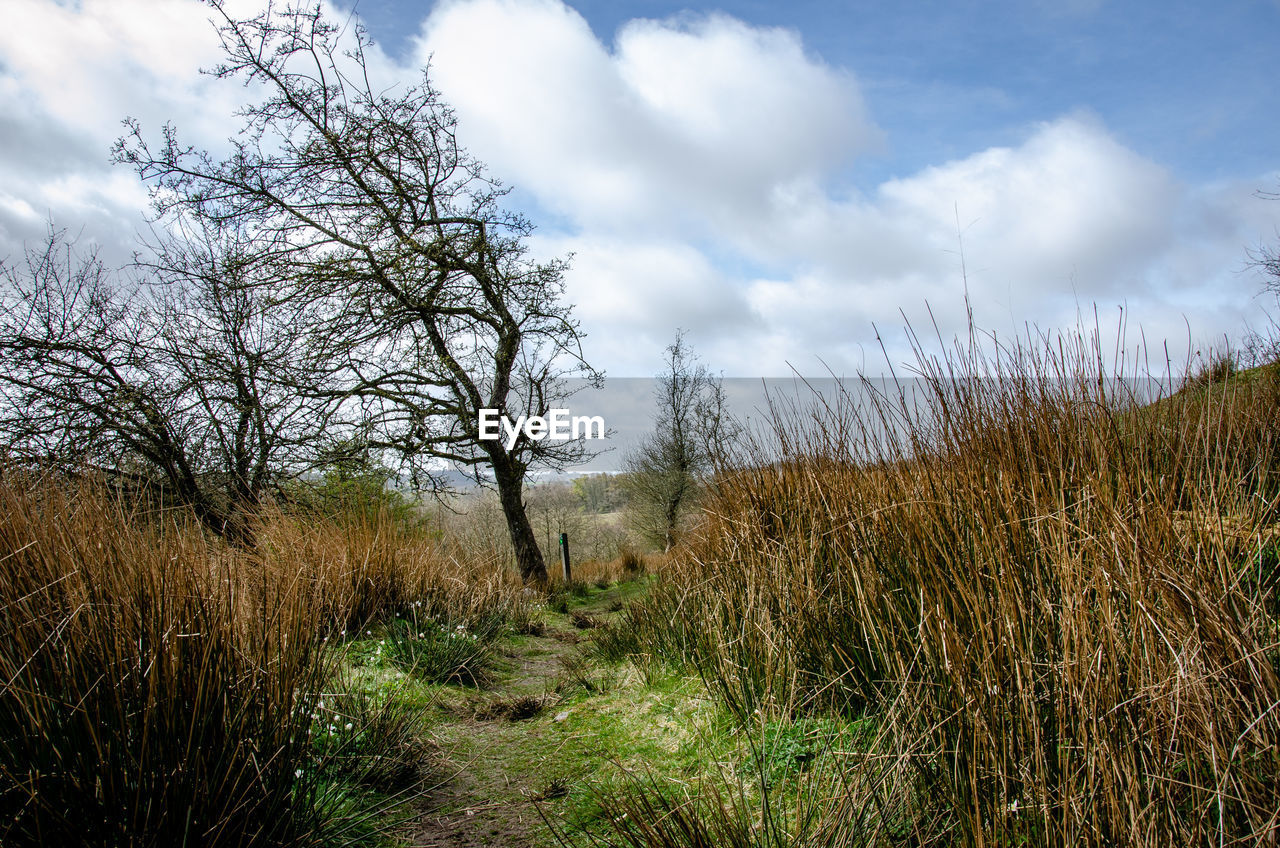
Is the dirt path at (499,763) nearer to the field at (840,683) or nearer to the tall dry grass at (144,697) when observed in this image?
the field at (840,683)

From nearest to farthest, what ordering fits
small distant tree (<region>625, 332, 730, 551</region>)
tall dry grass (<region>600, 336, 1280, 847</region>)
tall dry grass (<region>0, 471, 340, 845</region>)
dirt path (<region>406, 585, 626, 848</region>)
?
tall dry grass (<region>600, 336, 1280, 847</region>) < tall dry grass (<region>0, 471, 340, 845</region>) < dirt path (<region>406, 585, 626, 848</region>) < small distant tree (<region>625, 332, 730, 551</region>)

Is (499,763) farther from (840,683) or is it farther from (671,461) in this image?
(671,461)

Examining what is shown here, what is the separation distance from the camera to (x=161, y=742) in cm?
182

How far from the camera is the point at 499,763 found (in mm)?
3529

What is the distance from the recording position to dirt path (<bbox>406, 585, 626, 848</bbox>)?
2707 mm

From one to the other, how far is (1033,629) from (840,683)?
2.87 ft

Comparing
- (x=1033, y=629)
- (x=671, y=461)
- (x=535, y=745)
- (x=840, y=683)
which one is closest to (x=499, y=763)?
(x=535, y=745)

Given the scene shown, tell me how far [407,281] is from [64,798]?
935cm

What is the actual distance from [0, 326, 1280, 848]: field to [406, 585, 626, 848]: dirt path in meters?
0.02

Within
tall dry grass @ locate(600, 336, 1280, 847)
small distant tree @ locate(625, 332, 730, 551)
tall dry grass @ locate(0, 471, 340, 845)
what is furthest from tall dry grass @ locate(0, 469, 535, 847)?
small distant tree @ locate(625, 332, 730, 551)

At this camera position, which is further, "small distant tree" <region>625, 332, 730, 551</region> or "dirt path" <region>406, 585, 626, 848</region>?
"small distant tree" <region>625, 332, 730, 551</region>

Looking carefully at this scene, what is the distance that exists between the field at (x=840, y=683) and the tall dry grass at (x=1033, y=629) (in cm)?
2

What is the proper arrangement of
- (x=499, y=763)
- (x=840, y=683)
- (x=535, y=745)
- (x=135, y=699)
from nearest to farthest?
(x=135, y=699)
(x=840, y=683)
(x=499, y=763)
(x=535, y=745)

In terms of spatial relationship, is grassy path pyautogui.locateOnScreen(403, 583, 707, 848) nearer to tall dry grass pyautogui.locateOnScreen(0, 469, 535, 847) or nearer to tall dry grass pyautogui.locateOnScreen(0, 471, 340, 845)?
tall dry grass pyautogui.locateOnScreen(0, 469, 535, 847)
